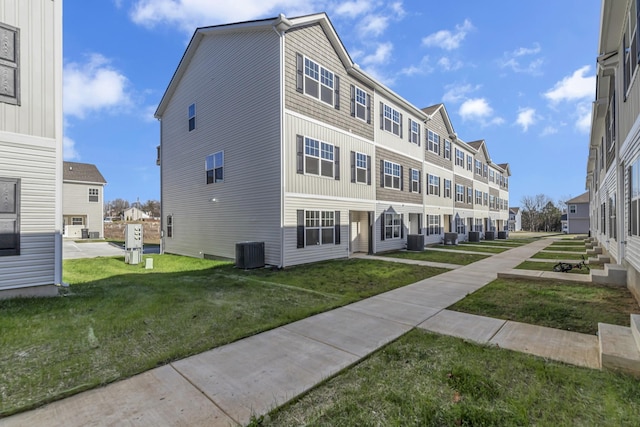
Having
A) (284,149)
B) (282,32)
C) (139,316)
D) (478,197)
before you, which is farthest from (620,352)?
(478,197)

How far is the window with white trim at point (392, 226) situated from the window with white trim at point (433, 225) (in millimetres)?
4410

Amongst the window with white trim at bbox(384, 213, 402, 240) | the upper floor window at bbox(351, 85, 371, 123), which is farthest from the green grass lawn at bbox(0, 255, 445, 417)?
the upper floor window at bbox(351, 85, 371, 123)

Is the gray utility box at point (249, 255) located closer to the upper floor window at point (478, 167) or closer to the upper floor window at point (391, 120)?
the upper floor window at point (391, 120)

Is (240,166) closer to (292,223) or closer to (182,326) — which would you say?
(292,223)

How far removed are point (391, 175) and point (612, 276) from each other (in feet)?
35.3

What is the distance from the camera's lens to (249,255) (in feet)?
37.2

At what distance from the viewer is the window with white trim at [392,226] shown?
17031mm

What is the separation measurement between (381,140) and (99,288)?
13.9 metres

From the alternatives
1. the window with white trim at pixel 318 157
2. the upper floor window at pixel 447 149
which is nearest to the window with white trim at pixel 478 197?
the upper floor window at pixel 447 149

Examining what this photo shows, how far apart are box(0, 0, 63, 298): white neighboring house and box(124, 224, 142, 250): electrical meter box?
5.20 meters

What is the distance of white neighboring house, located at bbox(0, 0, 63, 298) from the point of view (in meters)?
6.75

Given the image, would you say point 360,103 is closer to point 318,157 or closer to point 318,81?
point 318,81

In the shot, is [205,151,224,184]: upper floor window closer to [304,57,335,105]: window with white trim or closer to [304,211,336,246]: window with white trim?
[304,211,336,246]: window with white trim

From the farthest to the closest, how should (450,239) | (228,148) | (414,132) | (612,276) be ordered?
(450,239) < (414,132) < (228,148) < (612,276)
